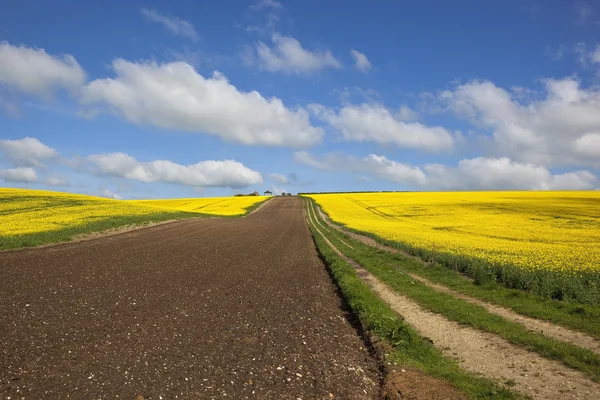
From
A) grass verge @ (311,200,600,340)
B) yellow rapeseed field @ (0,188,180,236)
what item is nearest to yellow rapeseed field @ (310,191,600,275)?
grass verge @ (311,200,600,340)

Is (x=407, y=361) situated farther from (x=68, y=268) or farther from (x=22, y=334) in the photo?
(x=68, y=268)

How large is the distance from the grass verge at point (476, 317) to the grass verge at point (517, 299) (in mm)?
1247

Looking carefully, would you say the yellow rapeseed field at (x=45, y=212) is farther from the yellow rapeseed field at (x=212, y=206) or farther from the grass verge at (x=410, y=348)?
the grass verge at (x=410, y=348)

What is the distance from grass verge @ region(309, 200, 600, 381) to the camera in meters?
9.27

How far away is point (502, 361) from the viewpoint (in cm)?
949

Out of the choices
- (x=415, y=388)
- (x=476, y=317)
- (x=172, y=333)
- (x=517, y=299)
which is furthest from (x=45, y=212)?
(x=415, y=388)

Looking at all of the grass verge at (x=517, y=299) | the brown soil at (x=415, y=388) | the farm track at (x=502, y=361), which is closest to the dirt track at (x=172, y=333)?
the brown soil at (x=415, y=388)

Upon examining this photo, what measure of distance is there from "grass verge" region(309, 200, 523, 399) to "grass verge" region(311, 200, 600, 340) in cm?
455

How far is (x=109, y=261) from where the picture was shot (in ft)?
69.9

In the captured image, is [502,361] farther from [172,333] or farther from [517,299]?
[172,333]

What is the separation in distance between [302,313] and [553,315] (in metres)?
8.38

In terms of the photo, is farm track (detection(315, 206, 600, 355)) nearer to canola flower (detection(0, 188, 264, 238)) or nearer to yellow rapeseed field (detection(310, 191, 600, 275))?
yellow rapeseed field (detection(310, 191, 600, 275))

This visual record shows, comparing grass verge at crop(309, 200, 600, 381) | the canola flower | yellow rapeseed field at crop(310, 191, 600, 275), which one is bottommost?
grass verge at crop(309, 200, 600, 381)

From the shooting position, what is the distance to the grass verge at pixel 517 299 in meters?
12.3
